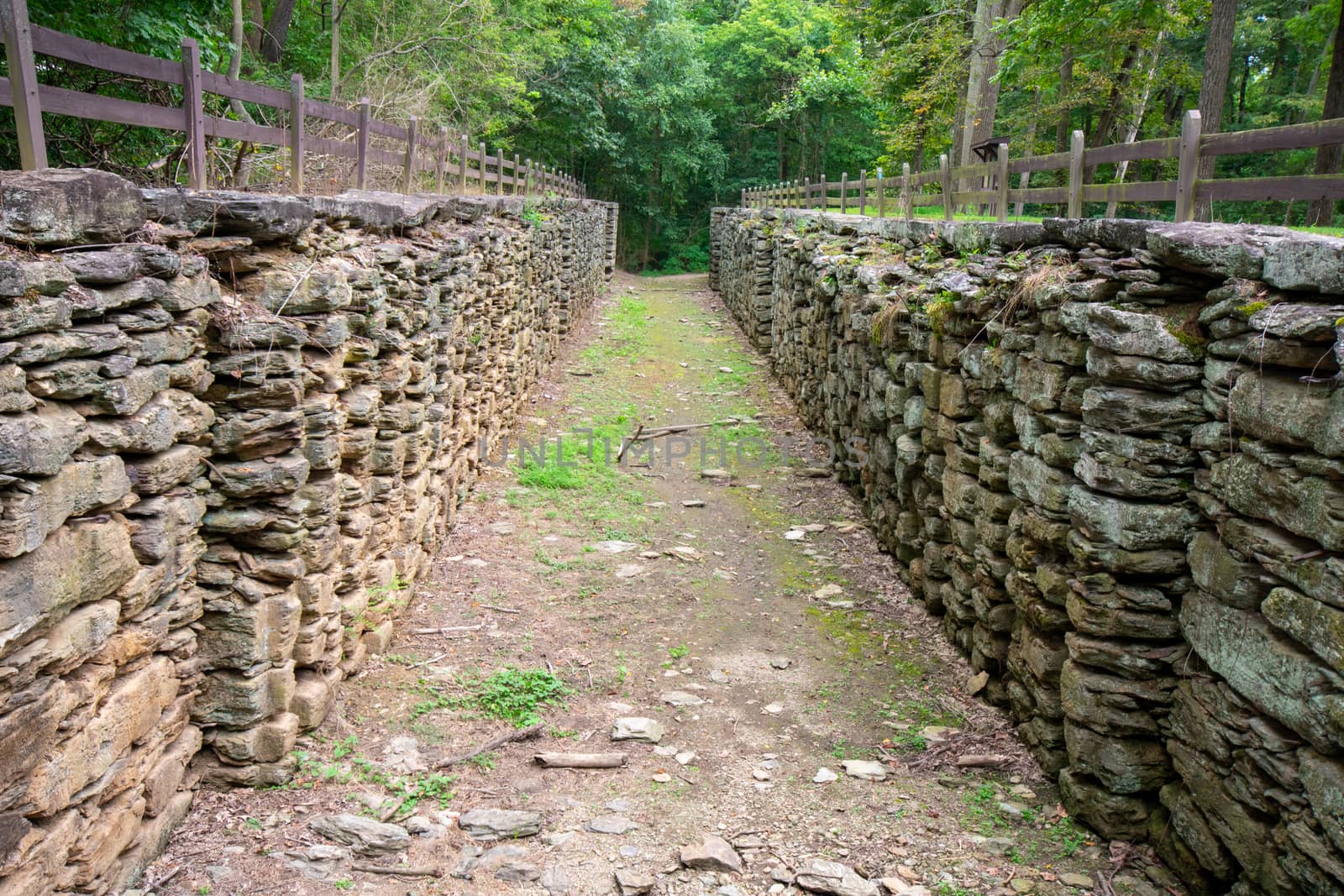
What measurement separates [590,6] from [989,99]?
748 inches

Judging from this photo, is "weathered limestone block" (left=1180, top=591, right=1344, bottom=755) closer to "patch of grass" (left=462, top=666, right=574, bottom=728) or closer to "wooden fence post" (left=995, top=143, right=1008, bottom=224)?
"patch of grass" (left=462, top=666, right=574, bottom=728)

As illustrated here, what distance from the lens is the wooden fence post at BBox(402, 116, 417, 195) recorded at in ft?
32.3

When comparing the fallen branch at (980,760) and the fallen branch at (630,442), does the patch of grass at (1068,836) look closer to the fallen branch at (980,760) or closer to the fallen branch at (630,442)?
the fallen branch at (980,760)

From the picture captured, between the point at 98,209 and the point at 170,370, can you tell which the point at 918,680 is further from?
the point at 98,209

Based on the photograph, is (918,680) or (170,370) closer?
(170,370)

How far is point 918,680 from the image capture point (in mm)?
6668

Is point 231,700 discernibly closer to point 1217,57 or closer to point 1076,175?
point 1076,175

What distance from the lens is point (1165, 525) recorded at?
448 cm

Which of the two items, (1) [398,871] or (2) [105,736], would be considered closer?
(2) [105,736]

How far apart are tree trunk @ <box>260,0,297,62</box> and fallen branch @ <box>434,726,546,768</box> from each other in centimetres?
1503

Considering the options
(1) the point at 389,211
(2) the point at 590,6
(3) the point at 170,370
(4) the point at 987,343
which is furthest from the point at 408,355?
(2) the point at 590,6

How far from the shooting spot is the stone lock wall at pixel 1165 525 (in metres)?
3.52

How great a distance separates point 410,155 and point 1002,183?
6.13m

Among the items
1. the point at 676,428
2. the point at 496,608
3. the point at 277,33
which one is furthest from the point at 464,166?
the point at 496,608
